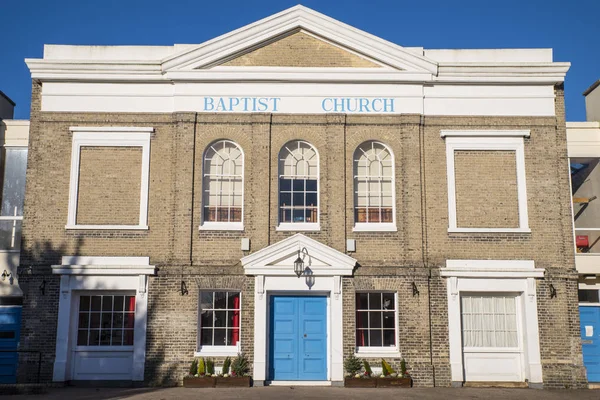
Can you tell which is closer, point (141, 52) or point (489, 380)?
point (489, 380)

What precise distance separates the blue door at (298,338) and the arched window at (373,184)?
255 centimetres

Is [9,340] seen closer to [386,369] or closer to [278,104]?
[278,104]

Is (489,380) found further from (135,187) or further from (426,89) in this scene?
(135,187)

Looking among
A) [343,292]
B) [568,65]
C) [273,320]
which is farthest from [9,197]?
[568,65]

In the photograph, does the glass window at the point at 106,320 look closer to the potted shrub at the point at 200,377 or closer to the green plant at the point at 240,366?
the potted shrub at the point at 200,377

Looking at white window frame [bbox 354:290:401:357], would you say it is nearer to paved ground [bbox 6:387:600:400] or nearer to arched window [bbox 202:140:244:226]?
paved ground [bbox 6:387:600:400]

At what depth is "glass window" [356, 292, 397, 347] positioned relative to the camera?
16.4 m

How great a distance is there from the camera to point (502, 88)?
17484 millimetres

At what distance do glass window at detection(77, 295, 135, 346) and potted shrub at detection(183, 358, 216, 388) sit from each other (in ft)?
6.08

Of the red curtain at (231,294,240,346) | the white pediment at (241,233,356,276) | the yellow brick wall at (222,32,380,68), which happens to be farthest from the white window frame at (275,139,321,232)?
the yellow brick wall at (222,32,380,68)

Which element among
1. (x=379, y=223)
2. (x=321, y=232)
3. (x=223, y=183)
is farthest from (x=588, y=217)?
(x=223, y=183)

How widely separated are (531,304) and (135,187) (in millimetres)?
10637

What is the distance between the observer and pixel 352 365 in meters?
15.8

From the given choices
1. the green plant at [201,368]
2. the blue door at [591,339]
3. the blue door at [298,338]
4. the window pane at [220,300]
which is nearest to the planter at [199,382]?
the green plant at [201,368]
